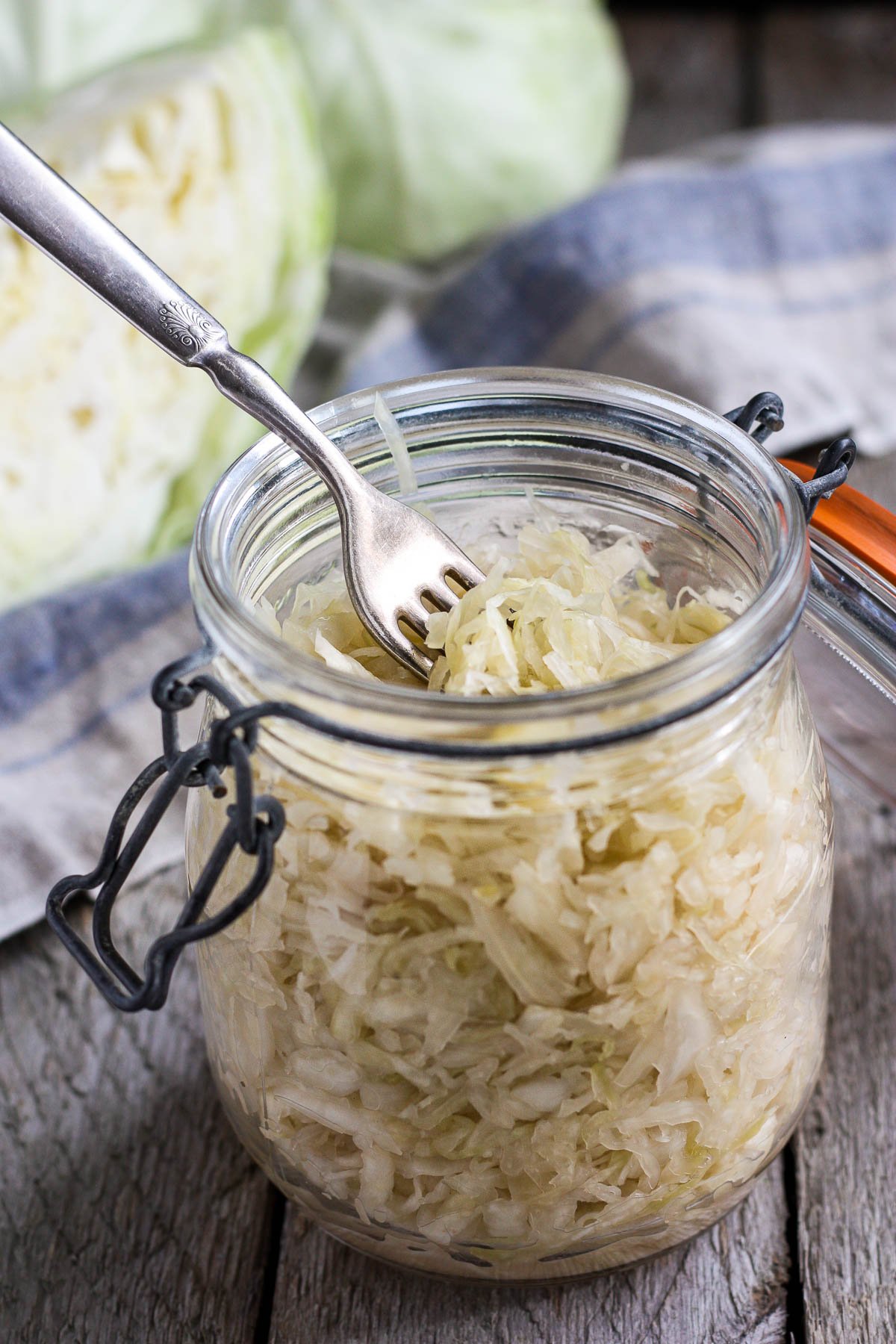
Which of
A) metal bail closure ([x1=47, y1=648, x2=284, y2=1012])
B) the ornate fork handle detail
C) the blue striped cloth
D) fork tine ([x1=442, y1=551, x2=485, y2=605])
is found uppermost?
the ornate fork handle detail

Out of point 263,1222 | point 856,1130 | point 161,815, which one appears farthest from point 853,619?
point 263,1222

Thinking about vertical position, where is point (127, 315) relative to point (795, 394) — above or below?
above

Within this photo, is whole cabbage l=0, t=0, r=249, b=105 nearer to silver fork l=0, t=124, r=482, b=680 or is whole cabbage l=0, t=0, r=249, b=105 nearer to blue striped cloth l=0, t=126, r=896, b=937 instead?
blue striped cloth l=0, t=126, r=896, b=937

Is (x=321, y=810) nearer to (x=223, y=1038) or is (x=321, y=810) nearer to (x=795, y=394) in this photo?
(x=223, y=1038)

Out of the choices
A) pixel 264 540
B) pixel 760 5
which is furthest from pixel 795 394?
pixel 760 5

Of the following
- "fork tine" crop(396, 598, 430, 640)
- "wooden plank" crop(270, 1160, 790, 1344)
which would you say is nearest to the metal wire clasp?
"fork tine" crop(396, 598, 430, 640)
